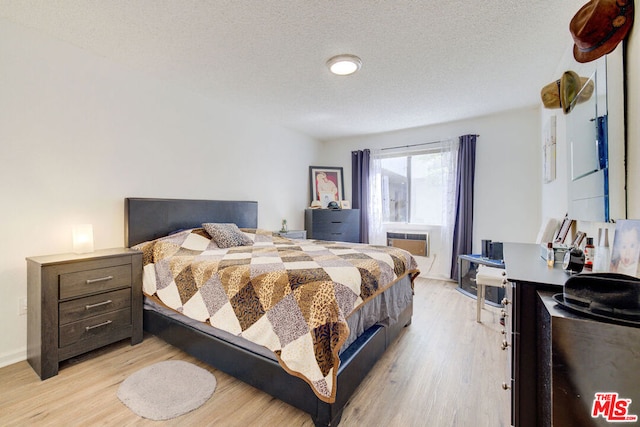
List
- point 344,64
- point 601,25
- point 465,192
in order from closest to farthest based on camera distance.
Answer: point 601,25, point 344,64, point 465,192

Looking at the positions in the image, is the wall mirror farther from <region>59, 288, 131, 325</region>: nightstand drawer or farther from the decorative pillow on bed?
<region>59, 288, 131, 325</region>: nightstand drawer

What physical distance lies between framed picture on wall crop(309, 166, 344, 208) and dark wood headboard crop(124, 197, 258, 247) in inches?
68.8

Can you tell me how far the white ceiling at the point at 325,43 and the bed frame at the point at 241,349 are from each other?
1.34m

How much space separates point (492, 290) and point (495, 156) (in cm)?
191

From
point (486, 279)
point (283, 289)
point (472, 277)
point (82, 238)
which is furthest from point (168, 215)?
point (472, 277)

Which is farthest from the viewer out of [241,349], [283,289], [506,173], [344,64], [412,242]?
[412,242]

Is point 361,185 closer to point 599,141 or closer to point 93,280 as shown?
point 599,141

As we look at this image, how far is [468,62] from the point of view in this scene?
2.53m

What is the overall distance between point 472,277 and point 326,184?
2.79 meters

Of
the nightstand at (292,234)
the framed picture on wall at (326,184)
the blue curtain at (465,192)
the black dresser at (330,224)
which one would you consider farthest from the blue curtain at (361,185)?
the blue curtain at (465,192)

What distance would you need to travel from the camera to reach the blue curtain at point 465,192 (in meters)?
4.05

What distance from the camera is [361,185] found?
503 cm

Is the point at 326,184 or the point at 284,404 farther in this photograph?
the point at 326,184

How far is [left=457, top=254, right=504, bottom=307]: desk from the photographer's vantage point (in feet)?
10.7
